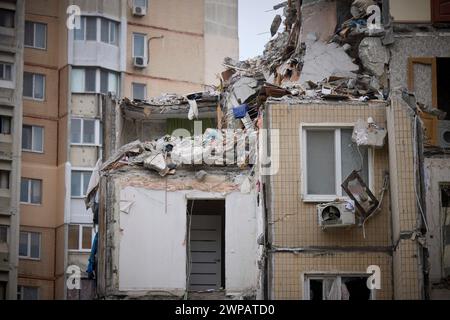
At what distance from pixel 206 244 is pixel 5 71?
27550 millimetres

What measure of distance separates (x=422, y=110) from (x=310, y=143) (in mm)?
6207

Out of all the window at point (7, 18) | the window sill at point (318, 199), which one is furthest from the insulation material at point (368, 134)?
the window at point (7, 18)

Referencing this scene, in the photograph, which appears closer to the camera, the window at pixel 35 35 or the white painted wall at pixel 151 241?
the white painted wall at pixel 151 241

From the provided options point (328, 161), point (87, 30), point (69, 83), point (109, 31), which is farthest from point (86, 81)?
point (328, 161)

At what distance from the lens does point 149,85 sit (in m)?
56.3

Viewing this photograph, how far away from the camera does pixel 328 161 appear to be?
24.4m

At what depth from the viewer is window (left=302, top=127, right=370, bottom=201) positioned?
24234 millimetres

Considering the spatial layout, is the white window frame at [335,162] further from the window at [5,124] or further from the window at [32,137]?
the window at [5,124]

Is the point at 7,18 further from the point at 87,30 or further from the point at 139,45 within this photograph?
the point at 139,45

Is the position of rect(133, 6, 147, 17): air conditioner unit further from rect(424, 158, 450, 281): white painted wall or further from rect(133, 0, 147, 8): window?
rect(424, 158, 450, 281): white painted wall

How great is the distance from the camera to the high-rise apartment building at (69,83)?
173ft

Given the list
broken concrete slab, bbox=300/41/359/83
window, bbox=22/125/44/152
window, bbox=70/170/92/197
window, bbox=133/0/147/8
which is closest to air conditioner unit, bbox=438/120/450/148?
broken concrete slab, bbox=300/41/359/83

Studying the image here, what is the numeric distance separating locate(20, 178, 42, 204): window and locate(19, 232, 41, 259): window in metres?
1.52

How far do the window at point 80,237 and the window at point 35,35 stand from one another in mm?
9072
